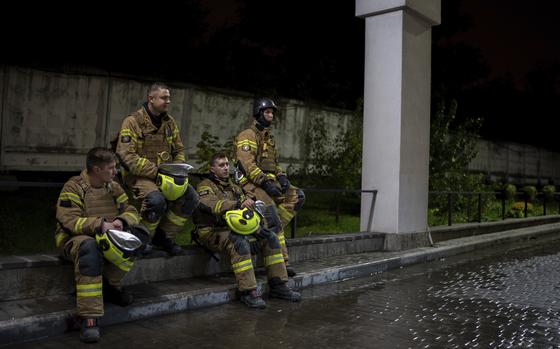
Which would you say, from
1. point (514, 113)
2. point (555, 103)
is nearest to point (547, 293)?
point (514, 113)

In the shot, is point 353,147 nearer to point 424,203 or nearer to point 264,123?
point 424,203

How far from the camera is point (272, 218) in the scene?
22.0ft

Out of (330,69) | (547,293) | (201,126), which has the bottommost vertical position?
(547,293)

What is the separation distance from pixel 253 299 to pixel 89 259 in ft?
6.43

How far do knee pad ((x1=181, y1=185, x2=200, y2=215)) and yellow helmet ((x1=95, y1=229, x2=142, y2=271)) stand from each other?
1.24 meters

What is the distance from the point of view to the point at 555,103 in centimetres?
4472

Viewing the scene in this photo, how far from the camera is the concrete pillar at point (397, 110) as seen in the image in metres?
9.55

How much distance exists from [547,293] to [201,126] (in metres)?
8.77

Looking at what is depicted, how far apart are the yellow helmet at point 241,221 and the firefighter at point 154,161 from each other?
0.40m

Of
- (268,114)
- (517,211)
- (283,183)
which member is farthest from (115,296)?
(517,211)

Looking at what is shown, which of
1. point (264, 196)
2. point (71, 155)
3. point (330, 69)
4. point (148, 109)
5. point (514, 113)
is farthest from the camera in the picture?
point (514, 113)

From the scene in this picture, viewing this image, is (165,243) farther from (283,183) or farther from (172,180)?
(283,183)

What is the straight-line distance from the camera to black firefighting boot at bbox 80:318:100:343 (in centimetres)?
451

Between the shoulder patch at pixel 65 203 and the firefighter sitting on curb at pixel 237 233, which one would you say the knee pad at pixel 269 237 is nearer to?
the firefighter sitting on curb at pixel 237 233
